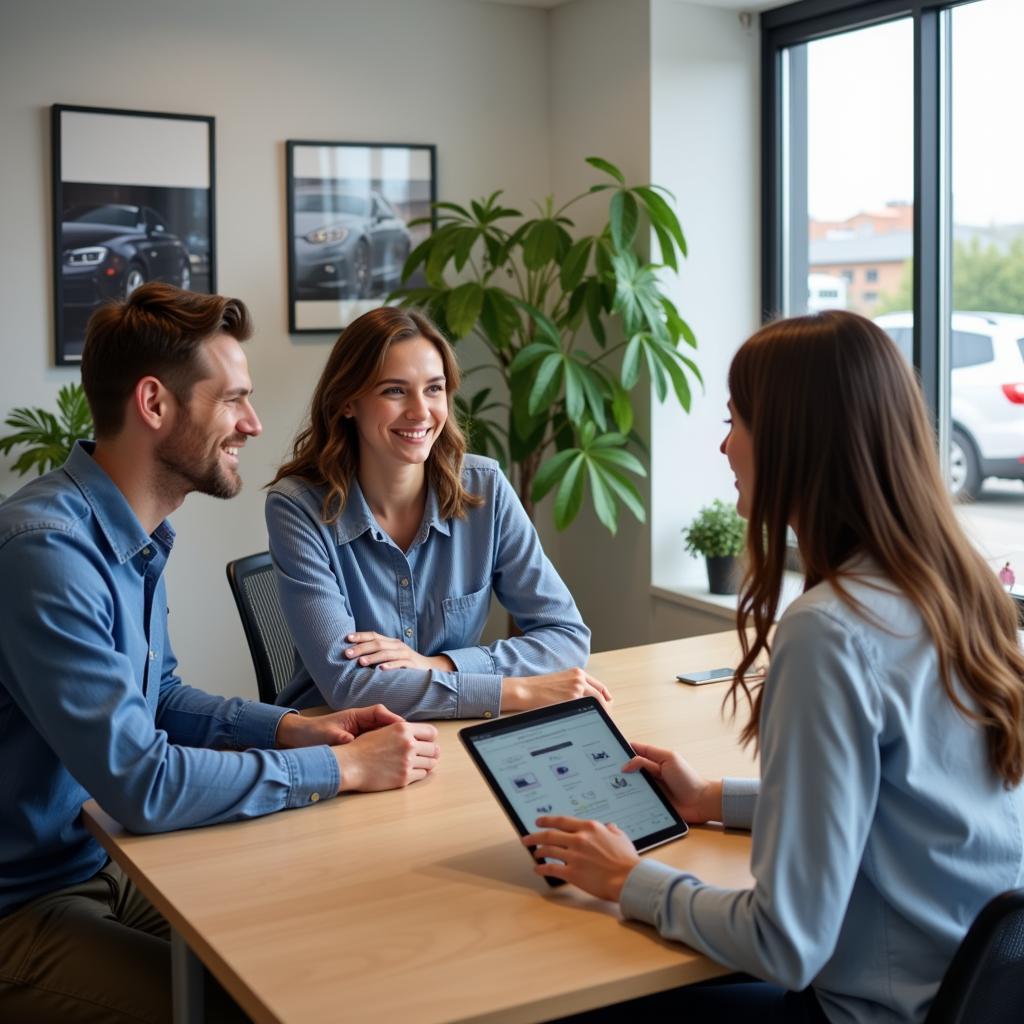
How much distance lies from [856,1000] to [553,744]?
0.47 metres

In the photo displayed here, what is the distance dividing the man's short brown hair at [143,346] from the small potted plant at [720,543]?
244cm

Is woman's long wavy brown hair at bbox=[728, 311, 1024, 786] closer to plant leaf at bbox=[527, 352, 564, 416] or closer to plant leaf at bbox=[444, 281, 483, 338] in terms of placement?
plant leaf at bbox=[527, 352, 564, 416]

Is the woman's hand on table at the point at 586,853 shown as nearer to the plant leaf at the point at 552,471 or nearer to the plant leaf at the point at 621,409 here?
the plant leaf at the point at 552,471

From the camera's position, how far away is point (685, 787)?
1.63 m

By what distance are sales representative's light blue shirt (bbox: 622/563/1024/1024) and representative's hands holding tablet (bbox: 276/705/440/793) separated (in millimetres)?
564

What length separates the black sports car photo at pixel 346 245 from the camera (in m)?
4.19

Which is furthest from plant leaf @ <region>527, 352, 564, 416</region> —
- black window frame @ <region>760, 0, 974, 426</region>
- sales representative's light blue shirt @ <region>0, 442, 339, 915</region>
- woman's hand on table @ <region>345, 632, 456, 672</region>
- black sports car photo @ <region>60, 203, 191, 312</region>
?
sales representative's light blue shirt @ <region>0, 442, 339, 915</region>

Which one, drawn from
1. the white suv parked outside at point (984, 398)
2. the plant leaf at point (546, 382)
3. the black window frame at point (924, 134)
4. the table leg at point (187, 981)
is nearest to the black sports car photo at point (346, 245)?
the plant leaf at point (546, 382)

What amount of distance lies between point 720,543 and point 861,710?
286cm

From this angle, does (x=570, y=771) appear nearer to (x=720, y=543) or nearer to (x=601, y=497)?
(x=601, y=497)

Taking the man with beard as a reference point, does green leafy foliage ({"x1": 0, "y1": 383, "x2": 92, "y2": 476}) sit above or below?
above

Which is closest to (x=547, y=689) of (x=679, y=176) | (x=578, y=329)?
(x=578, y=329)

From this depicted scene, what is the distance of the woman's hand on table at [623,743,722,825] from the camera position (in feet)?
5.32

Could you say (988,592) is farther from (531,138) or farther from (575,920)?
(531,138)
